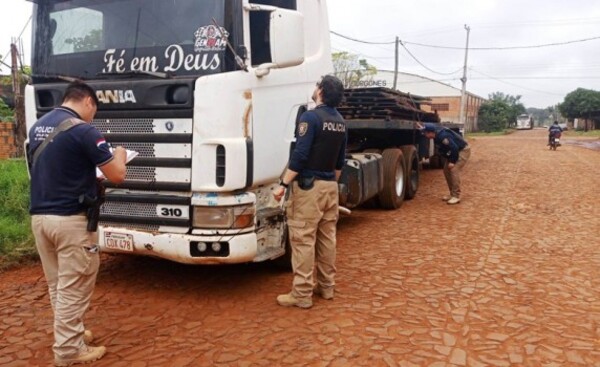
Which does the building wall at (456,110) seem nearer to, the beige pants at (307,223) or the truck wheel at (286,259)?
the truck wheel at (286,259)

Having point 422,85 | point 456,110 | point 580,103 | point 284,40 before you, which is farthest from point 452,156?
point 580,103

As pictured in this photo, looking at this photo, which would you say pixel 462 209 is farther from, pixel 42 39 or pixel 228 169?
pixel 42 39

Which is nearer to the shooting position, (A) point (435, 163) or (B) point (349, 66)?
(A) point (435, 163)

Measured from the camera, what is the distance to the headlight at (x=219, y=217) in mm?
3973

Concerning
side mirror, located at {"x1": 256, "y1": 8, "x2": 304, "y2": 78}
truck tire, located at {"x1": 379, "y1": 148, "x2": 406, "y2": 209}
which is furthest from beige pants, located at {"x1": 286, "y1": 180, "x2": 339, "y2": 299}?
truck tire, located at {"x1": 379, "y1": 148, "x2": 406, "y2": 209}

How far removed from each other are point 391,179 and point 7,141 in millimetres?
8618

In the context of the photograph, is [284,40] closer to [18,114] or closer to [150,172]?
[150,172]

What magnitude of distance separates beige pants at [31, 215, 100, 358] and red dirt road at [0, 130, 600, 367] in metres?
0.30

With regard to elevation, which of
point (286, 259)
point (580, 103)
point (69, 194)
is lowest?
point (286, 259)

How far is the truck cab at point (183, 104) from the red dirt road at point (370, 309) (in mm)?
505

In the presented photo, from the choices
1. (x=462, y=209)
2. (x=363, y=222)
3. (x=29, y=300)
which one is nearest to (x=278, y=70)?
(x=29, y=300)

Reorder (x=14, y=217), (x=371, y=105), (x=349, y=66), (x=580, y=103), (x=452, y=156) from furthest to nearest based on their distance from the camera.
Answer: (x=580, y=103) < (x=349, y=66) < (x=452, y=156) < (x=371, y=105) < (x=14, y=217)

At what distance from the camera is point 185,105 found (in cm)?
387

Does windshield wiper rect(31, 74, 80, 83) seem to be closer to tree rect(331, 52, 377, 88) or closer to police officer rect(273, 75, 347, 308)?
police officer rect(273, 75, 347, 308)
